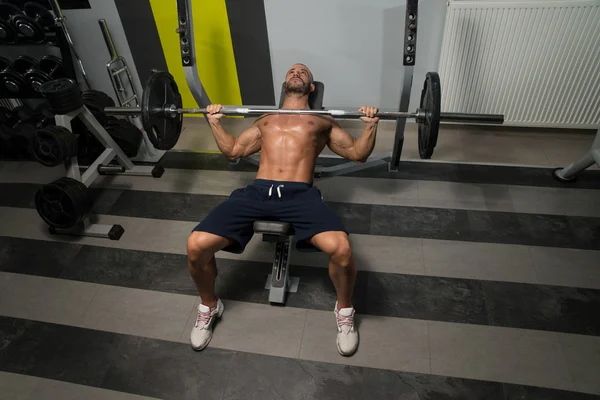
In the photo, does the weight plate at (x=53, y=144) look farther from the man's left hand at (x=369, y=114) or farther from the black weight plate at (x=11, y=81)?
the man's left hand at (x=369, y=114)

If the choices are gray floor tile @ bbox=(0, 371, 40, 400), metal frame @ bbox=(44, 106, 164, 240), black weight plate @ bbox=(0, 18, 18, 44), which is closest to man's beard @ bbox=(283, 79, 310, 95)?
metal frame @ bbox=(44, 106, 164, 240)

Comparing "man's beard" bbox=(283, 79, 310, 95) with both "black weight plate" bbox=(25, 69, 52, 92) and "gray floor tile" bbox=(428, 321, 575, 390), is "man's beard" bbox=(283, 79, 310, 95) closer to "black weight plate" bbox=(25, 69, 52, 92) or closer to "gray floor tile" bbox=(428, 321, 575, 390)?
"gray floor tile" bbox=(428, 321, 575, 390)

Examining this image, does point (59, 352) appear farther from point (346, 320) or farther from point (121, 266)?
point (346, 320)

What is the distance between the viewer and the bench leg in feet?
6.15

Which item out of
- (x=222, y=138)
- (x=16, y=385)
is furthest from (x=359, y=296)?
(x=16, y=385)

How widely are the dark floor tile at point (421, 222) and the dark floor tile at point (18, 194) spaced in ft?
7.23

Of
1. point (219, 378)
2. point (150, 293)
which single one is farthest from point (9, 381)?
A: point (219, 378)

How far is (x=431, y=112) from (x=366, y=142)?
0.97 ft

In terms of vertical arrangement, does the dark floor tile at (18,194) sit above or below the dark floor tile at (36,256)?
above

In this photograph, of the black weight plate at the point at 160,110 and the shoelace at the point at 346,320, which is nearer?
the shoelace at the point at 346,320

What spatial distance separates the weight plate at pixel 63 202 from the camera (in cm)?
214

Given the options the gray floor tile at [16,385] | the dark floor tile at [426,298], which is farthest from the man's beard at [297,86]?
the gray floor tile at [16,385]

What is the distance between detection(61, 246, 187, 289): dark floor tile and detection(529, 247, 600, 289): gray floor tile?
1.76 metres

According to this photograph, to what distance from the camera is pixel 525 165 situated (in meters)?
2.55
